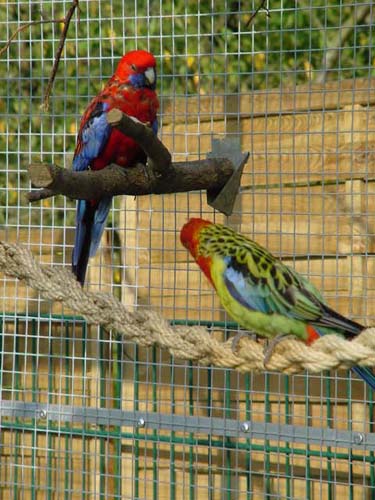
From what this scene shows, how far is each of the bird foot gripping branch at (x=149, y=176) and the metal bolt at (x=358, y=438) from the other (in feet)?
2.27

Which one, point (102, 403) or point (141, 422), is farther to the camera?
point (102, 403)

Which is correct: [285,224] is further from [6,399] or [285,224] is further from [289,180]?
[6,399]

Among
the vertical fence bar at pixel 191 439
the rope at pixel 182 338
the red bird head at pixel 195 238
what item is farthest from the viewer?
the vertical fence bar at pixel 191 439

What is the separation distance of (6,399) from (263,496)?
98 cm

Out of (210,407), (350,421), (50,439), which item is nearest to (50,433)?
(50,439)

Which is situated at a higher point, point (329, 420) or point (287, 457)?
point (329, 420)

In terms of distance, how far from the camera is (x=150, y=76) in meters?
2.54

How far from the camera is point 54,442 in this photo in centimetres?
314

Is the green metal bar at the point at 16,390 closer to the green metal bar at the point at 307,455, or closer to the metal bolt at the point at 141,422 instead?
the metal bolt at the point at 141,422

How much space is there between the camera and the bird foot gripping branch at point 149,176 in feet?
6.44

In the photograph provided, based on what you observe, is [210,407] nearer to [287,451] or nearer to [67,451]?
[287,451]

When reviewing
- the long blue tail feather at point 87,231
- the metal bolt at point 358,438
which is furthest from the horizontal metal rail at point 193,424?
the long blue tail feather at point 87,231

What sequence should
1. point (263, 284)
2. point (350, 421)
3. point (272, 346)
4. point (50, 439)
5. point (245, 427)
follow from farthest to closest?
point (50, 439)
point (245, 427)
point (350, 421)
point (263, 284)
point (272, 346)

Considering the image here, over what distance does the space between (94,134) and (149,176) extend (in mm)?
343
